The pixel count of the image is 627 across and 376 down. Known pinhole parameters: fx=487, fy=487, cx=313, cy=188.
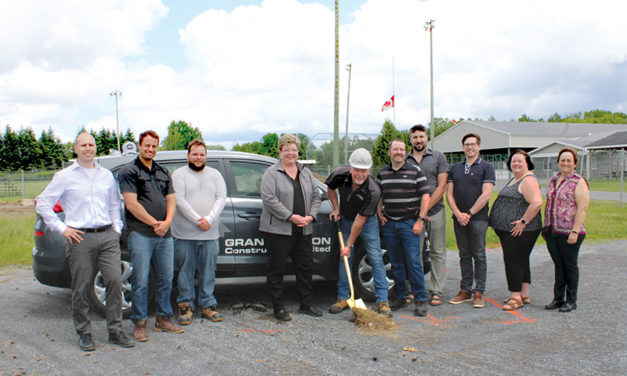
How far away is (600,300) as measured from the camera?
18.0 ft

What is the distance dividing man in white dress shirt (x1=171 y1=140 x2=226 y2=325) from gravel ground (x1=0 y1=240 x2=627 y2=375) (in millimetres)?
413

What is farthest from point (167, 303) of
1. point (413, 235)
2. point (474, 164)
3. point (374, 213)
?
point (474, 164)

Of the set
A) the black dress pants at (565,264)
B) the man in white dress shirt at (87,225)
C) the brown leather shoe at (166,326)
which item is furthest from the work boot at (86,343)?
the black dress pants at (565,264)

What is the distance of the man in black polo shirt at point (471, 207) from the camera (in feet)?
17.3

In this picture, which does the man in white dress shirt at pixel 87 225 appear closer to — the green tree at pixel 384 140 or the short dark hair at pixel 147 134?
the short dark hair at pixel 147 134

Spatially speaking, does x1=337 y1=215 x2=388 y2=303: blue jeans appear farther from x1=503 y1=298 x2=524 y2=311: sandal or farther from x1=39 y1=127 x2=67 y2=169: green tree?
x1=39 y1=127 x2=67 y2=169: green tree

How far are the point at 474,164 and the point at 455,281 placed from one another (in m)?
1.92

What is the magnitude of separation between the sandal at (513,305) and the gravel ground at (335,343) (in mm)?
86

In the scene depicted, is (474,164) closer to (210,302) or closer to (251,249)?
(251,249)

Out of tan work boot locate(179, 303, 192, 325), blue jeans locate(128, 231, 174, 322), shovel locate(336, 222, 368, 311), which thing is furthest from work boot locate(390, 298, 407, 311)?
blue jeans locate(128, 231, 174, 322)

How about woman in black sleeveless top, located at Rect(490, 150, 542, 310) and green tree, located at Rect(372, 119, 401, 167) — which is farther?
green tree, located at Rect(372, 119, 401, 167)

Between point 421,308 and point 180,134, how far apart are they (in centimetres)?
7891

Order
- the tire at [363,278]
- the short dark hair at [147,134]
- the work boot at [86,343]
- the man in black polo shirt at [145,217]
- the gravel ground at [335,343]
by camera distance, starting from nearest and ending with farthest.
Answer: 1. the gravel ground at [335,343]
2. the work boot at [86,343]
3. the man in black polo shirt at [145,217]
4. the short dark hair at [147,134]
5. the tire at [363,278]

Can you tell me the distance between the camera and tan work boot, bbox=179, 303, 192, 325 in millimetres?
4656
